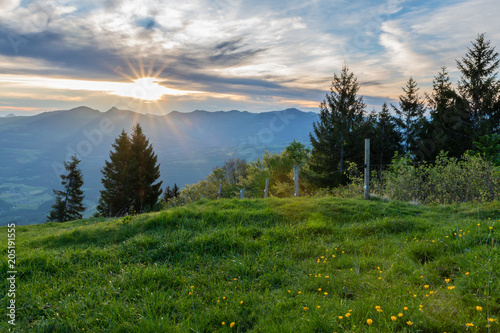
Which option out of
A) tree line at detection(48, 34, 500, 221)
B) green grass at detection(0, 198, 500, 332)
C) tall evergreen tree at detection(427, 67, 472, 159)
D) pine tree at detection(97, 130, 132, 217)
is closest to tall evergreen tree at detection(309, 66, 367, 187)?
tree line at detection(48, 34, 500, 221)

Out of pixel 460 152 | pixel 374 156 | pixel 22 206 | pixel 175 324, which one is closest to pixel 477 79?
pixel 460 152

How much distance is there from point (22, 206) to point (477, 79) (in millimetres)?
231009

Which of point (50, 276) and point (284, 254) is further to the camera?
point (284, 254)

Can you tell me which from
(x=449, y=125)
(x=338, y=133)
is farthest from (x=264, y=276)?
(x=449, y=125)

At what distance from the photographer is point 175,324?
3254 millimetres

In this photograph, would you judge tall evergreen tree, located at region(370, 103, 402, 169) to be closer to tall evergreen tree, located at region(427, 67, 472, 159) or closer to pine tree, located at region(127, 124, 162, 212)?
tall evergreen tree, located at region(427, 67, 472, 159)

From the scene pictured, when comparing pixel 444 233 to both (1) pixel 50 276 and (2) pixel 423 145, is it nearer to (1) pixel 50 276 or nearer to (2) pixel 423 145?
(1) pixel 50 276

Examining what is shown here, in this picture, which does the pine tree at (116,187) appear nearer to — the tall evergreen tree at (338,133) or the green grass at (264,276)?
the tall evergreen tree at (338,133)

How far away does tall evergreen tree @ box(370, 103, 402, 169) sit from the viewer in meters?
34.0

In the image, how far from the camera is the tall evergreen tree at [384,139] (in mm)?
34031

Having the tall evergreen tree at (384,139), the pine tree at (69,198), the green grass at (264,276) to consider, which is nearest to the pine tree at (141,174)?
the pine tree at (69,198)

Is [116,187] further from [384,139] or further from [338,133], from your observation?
[384,139]

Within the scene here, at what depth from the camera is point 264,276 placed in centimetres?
430

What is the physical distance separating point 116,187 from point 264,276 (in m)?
38.1
